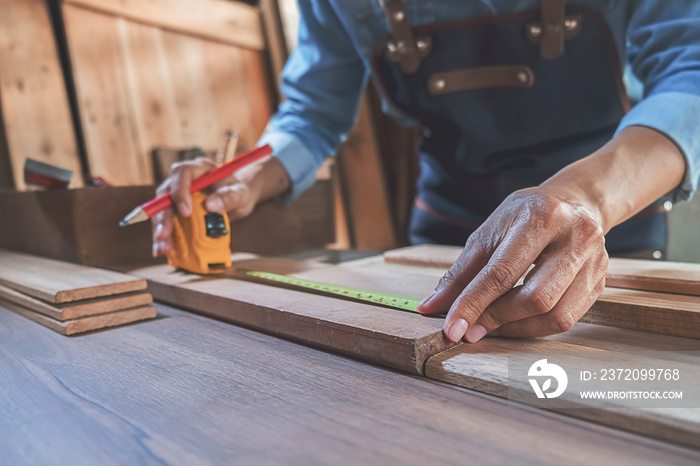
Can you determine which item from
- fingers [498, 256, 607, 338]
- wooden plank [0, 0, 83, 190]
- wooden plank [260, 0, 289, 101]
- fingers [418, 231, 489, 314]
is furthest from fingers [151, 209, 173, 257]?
wooden plank [260, 0, 289, 101]

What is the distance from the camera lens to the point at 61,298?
849 mm

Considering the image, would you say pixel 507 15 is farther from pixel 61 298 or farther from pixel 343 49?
pixel 61 298

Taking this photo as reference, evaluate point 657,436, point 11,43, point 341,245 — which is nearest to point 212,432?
point 657,436

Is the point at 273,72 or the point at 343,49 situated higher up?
the point at 273,72

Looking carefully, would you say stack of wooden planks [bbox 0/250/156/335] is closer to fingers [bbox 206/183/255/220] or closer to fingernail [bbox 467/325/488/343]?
fingers [bbox 206/183/255/220]

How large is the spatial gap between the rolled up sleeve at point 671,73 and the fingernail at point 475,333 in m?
0.49

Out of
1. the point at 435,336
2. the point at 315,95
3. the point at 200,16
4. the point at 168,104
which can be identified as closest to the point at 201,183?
the point at 315,95

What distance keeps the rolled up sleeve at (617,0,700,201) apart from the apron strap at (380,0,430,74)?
0.47m

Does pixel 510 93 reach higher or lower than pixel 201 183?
higher

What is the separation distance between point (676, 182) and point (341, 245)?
2.63 meters

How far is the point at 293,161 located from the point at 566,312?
0.97m

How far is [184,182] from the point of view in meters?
1.11

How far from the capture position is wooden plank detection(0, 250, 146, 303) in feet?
2.83

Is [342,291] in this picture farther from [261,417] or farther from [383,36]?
[383,36]
